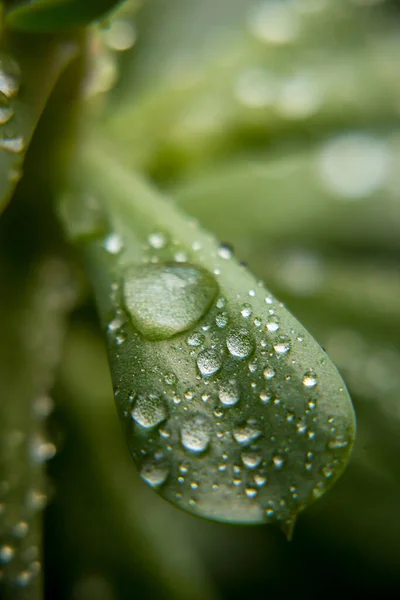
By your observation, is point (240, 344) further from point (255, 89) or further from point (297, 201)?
point (255, 89)

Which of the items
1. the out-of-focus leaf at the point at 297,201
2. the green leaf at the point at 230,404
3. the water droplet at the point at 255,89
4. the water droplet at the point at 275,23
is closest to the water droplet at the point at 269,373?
the green leaf at the point at 230,404

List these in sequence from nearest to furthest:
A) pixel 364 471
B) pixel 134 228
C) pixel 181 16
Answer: pixel 134 228 → pixel 364 471 → pixel 181 16

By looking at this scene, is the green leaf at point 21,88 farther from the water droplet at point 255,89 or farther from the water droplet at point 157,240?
the water droplet at point 255,89

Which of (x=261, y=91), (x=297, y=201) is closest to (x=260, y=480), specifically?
(x=297, y=201)

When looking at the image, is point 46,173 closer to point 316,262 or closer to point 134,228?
point 134,228

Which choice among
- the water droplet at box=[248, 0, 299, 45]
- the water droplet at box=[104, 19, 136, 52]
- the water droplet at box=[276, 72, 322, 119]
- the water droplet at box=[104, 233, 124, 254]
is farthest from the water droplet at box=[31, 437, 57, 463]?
the water droplet at box=[248, 0, 299, 45]

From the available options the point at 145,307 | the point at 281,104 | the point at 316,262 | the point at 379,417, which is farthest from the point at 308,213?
the point at 145,307
